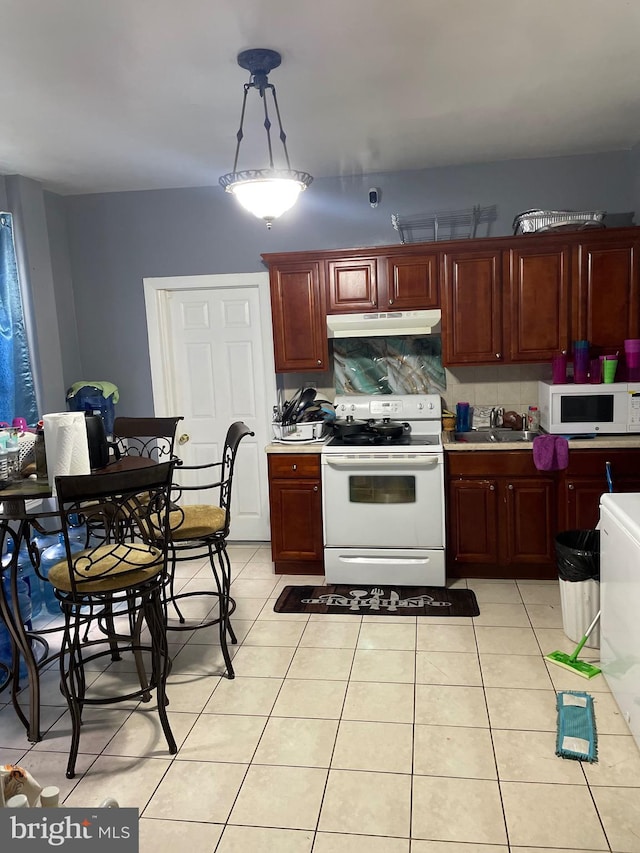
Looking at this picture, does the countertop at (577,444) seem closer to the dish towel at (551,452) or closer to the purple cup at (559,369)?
the dish towel at (551,452)

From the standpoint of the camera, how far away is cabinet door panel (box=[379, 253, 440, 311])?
409 cm

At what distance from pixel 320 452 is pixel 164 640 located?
5.43 ft

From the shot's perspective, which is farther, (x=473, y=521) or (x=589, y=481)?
(x=473, y=521)

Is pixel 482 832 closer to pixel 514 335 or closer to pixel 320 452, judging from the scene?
pixel 320 452

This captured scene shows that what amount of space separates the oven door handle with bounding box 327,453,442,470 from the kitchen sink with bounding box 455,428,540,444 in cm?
33

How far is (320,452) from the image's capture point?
4.01 m

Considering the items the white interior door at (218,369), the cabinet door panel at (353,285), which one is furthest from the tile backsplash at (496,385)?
the white interior door at (218,369)

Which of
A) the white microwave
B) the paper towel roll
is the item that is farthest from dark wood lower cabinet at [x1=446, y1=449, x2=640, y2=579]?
the paper towel roll

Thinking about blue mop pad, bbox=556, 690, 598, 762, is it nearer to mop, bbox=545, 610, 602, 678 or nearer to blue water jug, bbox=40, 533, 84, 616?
mop, bbox=545, 610, 602, 678

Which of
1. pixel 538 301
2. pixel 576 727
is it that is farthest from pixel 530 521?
pixel 576 727

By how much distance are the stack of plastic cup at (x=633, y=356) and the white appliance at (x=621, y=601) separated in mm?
1332

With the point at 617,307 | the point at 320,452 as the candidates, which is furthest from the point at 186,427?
the point at 617,307

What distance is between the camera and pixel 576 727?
248 centimetres

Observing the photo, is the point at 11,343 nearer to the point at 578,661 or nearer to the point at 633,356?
the point at 578,661
